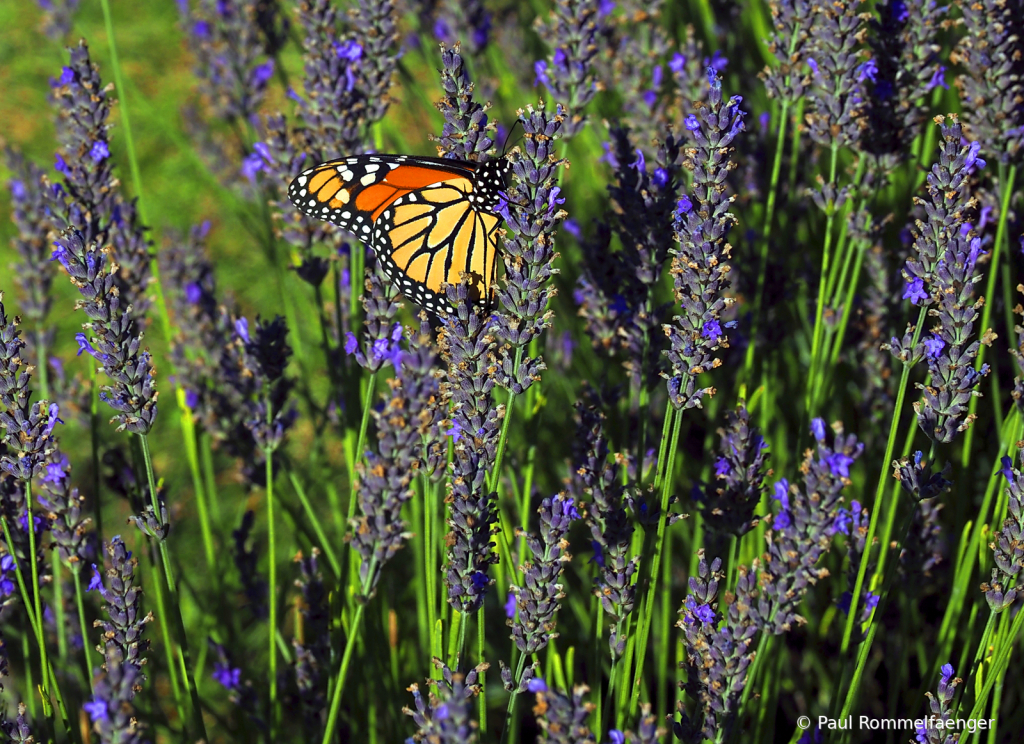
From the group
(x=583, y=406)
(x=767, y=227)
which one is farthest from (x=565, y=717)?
(x=767, y=227)

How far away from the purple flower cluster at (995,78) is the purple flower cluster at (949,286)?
47 centimetres

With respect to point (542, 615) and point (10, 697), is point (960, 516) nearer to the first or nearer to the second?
point (542, 615)

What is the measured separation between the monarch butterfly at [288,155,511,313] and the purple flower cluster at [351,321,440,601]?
0.41 m

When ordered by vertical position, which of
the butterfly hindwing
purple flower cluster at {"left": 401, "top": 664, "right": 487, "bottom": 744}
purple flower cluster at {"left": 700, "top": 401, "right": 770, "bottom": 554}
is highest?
the butterfly hindwing

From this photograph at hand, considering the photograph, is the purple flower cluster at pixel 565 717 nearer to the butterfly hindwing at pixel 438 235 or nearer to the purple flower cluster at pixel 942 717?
the purple flower cluster at pixel 942 717

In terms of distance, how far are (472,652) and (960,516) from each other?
50.6 inches

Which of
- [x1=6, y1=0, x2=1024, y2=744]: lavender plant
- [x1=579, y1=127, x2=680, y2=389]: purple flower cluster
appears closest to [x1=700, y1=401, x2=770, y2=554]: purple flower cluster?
[x1=6, y1=0, x2=1024, y2=744]: lavender plant

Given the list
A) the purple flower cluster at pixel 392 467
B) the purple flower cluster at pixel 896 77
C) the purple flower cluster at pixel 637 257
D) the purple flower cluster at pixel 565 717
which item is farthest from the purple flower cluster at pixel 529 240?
the purple flower cluster at pixel 896 77

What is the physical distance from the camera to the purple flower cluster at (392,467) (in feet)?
4.68

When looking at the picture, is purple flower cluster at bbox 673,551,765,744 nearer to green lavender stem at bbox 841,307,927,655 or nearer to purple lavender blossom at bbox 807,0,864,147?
green lavender stem at bbox 841,307,927,655

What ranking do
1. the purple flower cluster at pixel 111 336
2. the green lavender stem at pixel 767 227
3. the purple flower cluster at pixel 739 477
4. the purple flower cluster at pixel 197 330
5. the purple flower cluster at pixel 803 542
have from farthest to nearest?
the purple flower cluster at pixel 197 330, the green lavender stem at pixel 767 227, the purple flower cluster at pixel 739 477, the purple flower cluster at pixel 803 542, the purple flower cluster at pixel 111 336

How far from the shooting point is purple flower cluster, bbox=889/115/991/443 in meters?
1.51

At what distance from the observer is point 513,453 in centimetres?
232

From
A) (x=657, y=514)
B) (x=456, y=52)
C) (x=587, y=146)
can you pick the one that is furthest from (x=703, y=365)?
(x=587, y=146)
